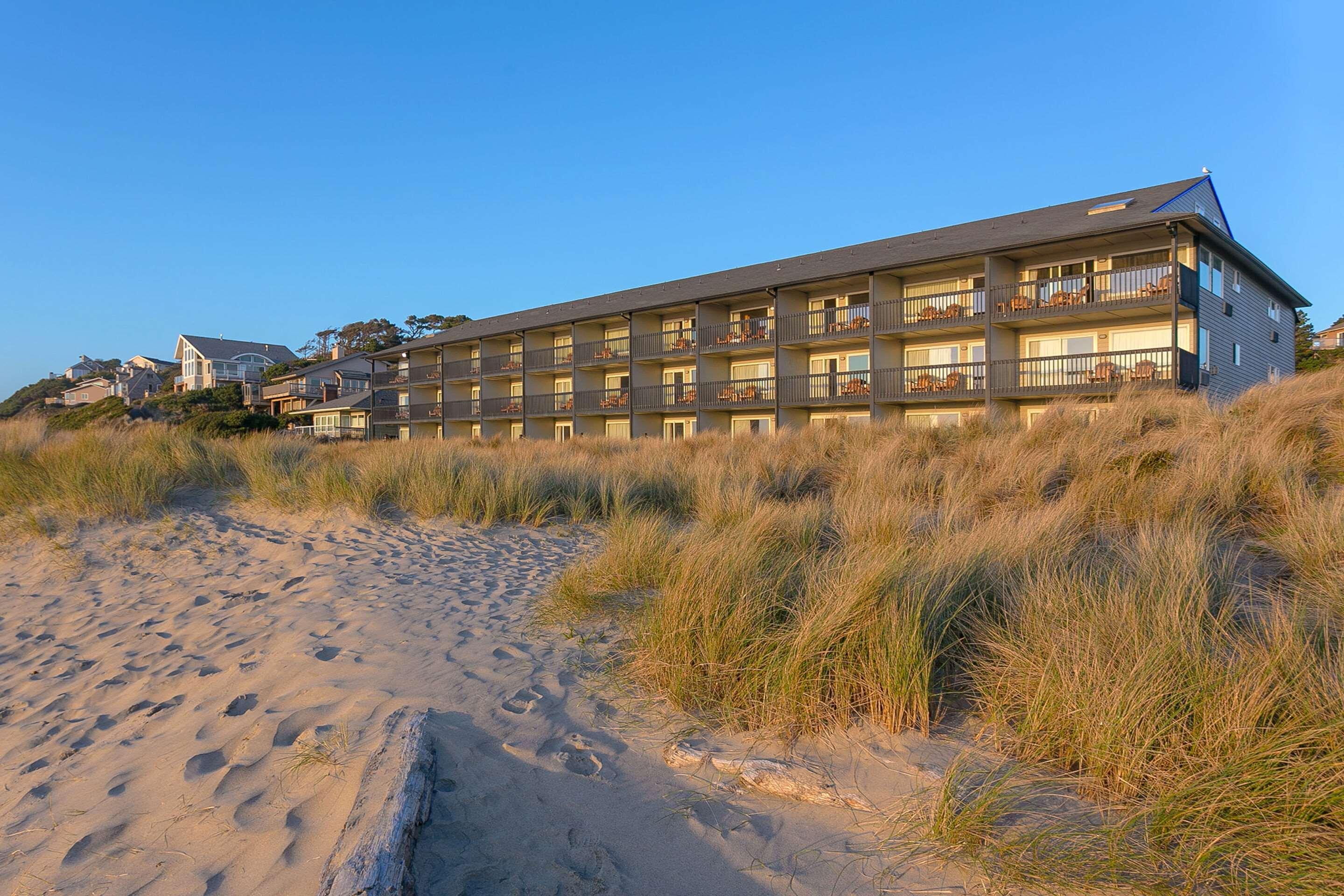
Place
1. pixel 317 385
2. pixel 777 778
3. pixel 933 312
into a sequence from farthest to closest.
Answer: pixel 317 385 < pixel 933 312 < pixel 777 778

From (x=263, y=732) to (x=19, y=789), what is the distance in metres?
1.24

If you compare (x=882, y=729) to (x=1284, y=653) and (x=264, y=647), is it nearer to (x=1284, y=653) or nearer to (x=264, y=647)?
(x=1284, y=653)

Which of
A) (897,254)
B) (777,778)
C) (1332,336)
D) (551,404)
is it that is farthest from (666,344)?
(1332,336)

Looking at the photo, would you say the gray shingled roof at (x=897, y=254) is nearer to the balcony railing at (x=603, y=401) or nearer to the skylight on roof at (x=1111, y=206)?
the skylight on roof at (x=1111, y=206)

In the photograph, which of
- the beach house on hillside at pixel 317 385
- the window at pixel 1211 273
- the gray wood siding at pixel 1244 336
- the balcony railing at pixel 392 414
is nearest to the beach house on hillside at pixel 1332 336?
the gray wood siding at pixel 1244 336

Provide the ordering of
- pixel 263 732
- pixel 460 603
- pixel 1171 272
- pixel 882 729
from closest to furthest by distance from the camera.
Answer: pixel 882 729 → pixel 263 732 → pixel 460 603 → pixel 1171 272

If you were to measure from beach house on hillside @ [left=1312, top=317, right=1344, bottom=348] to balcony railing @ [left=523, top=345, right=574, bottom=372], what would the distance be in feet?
180

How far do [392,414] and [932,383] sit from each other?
109 feet

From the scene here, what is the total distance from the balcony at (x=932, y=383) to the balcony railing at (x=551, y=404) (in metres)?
15.3

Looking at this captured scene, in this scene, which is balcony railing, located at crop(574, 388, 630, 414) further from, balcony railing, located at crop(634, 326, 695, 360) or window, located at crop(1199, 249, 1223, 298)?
window, located at crop(1199, 249, 1223, 298)

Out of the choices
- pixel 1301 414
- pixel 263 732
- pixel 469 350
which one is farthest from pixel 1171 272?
pixel 469 350

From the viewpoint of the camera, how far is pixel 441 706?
402 cm

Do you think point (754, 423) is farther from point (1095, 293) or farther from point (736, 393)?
point (1095, 293)

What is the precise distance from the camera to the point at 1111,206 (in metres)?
23.7
